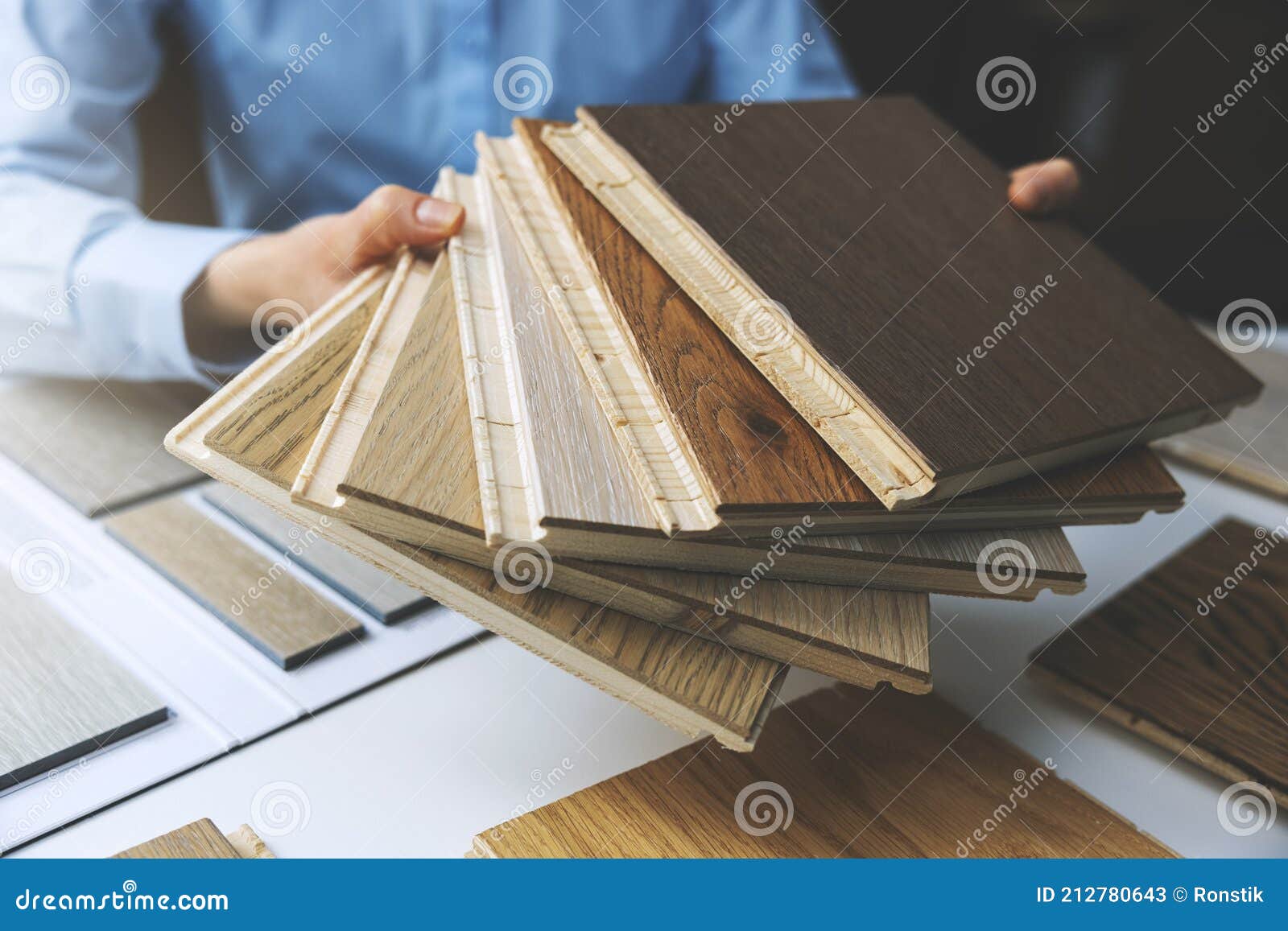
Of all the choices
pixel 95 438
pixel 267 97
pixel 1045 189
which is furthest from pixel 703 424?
pixel 267 97

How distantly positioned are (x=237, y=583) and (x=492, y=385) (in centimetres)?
35

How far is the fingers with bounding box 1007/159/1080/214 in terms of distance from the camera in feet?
3.76

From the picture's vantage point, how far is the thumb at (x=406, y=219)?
3.25 ft

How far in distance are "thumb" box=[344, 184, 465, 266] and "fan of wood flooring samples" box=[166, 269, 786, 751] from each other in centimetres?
30

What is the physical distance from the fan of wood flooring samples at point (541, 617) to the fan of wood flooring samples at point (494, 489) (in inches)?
1.1

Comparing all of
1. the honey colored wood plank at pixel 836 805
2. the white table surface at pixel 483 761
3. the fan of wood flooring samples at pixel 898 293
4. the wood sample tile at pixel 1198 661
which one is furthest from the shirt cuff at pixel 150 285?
the wood sample tile at pixel 1198 661

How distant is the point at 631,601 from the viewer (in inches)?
27.3

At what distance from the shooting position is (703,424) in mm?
703

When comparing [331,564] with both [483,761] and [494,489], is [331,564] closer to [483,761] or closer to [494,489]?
[483,761]

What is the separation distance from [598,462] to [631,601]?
0.10 metres

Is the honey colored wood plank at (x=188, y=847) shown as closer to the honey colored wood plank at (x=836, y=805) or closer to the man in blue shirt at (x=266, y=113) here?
the honey colored wood plank at (x=836, y=805)

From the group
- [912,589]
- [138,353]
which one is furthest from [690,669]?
[138,353]

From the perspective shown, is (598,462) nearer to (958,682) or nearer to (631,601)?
(631,601)

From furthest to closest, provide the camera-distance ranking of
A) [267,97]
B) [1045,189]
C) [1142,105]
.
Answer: [1142,105], [267,97], [1045,189]
